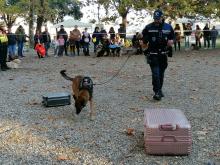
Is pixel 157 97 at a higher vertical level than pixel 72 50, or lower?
lower

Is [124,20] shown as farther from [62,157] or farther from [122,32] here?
[62,157]

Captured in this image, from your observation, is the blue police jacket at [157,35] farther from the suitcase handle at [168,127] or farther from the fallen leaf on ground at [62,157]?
the fallen leaf on ground at [62,157]

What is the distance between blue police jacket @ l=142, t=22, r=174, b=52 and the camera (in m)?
9.70

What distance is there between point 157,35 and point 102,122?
100 inches

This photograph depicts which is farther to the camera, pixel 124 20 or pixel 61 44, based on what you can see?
pixel 124 20

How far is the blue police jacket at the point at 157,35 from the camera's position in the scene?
9695 mm

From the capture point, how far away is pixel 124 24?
103ft

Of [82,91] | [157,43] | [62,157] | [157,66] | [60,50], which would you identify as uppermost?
[157,43]

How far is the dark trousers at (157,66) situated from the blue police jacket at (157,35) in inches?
6.9

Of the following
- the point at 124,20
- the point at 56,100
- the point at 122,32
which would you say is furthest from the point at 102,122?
the point at 124,20

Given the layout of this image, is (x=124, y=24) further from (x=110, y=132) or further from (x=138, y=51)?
(x=110, y=132)

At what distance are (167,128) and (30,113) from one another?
371 cm

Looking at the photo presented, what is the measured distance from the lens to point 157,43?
9797 mm

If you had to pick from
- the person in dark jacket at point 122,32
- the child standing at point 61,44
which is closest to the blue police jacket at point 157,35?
the child standing at point 61,44
